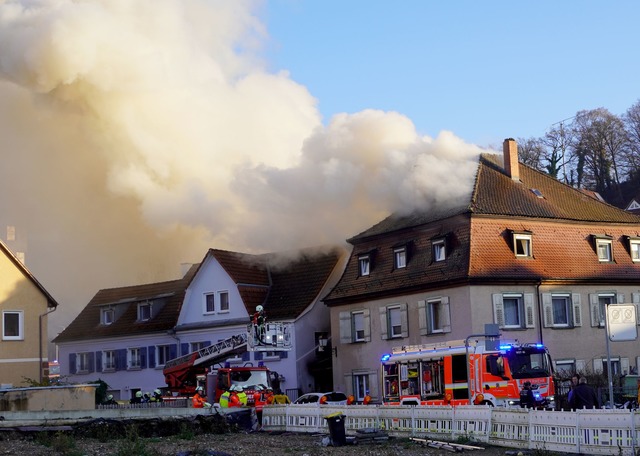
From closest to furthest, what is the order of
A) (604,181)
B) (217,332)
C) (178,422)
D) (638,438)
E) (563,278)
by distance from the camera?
(638,438)
(178,422)
(563,278)
(217,332)
(604,181)

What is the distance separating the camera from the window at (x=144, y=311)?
2569 inches

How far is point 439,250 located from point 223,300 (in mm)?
16808

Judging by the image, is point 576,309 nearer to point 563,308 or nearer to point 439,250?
point 563,308

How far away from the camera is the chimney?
50344 millimetres

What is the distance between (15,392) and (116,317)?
1180 inches

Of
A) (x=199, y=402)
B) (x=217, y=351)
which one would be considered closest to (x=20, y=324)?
(x=217, y=351)

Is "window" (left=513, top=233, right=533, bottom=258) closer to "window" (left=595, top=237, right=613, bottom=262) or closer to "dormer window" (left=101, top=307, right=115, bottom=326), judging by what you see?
"window" (left=595, top=237, right=613, bottom=262)

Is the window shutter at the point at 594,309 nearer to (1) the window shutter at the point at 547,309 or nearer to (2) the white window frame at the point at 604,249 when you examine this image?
(2) the white window frame at the point at 604,249

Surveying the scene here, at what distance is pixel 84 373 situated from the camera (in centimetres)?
6712

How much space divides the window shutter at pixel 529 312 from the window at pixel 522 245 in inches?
80.7

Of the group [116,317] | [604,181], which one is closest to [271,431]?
[116,317]

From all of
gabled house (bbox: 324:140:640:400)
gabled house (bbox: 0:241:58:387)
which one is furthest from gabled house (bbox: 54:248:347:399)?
gabled house (bbox: 0:241:58:387)

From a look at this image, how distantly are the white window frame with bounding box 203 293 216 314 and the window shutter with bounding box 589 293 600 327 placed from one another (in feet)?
74.0

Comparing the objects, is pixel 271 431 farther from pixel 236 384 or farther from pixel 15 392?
pixel 15 392
